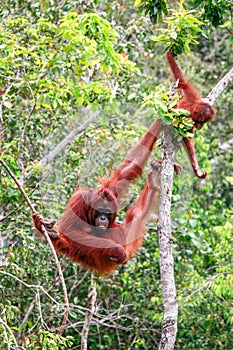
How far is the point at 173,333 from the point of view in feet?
11.7

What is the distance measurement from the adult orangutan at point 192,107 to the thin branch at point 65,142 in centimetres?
177

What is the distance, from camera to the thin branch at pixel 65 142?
6.59m

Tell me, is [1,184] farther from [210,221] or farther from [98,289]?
[210,221]

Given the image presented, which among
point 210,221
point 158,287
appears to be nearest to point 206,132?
point 210,221

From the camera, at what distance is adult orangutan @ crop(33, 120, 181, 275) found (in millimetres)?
4832

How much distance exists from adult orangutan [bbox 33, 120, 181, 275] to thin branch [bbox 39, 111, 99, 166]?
1422 millimetres

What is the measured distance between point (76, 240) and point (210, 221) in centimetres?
301

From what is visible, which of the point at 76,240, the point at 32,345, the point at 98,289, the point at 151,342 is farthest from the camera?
the point at 151,342

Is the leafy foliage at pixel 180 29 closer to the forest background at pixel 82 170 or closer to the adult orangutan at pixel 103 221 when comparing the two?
the forest background at pixel 82 170

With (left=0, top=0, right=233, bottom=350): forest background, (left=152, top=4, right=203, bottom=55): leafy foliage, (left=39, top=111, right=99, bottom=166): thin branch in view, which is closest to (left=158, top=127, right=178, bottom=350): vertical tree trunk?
(left=152, top=4, right=203, bottom=55): leafy foliage

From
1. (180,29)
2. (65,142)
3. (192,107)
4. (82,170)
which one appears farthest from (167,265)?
(65,142)

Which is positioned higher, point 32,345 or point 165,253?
point 165,253

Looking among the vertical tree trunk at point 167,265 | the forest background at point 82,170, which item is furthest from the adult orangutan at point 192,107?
the vertical tree trunk at point 167,265

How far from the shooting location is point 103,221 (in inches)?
195
